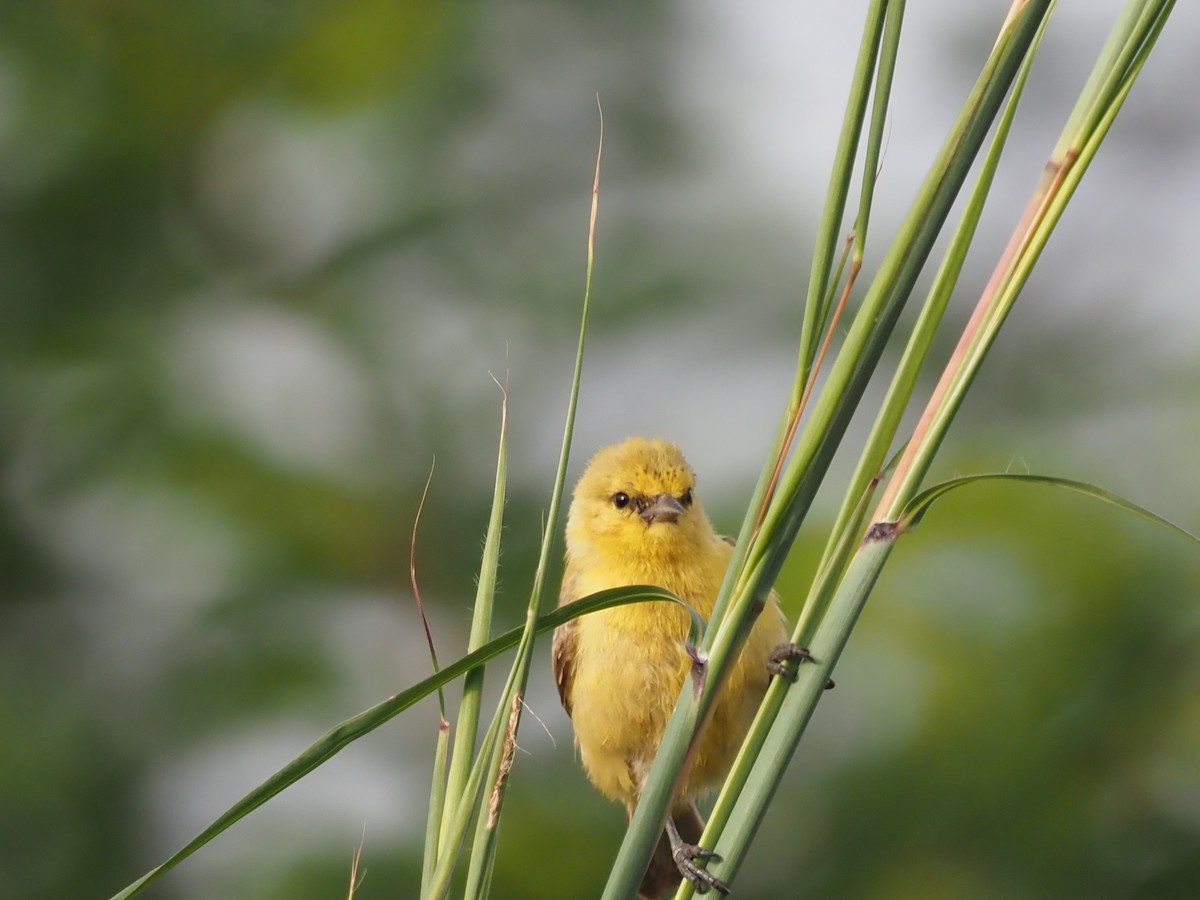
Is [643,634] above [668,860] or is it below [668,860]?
above

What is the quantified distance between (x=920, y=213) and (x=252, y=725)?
3365 mm

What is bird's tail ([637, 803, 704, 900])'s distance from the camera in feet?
10.2

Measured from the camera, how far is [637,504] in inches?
114

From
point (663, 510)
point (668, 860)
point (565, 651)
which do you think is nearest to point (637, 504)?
point (663, 510)

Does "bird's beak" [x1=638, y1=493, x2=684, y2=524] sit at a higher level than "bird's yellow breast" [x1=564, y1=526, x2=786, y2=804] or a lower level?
higher

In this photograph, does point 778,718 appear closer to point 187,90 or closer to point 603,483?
point 603,483

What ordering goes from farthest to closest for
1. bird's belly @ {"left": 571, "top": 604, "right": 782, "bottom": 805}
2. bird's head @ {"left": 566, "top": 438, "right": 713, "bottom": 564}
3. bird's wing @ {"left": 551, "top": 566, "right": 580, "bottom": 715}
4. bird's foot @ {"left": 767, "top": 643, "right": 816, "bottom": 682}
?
bird's wing @ {"left": 551, "top": 566, "right": 580, "bottom": 715}, bird's head @ {"left": 566, "top": 438, "right": 713, "bottom": 564}, bird's belly @ {"left": 571, "top": 604, "right": 782, "bottom": 805}, bird's foot @ {"left": 767, "top": 643, "right": 816, "bottom": 682}

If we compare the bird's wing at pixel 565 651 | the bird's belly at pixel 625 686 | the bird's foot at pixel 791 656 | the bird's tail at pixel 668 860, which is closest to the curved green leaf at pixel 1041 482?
the bird's foot at pixel 791 656

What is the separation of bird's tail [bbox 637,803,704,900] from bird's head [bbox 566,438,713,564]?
0.72 meters

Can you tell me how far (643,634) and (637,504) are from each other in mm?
417

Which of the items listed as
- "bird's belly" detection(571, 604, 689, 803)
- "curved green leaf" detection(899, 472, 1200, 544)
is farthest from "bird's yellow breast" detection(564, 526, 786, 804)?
"curved green leaf" detection(899, 472, 1200, 544)

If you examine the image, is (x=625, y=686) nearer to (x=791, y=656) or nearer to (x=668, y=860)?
(x=668, y=860)

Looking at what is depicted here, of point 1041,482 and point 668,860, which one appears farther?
point 668,860

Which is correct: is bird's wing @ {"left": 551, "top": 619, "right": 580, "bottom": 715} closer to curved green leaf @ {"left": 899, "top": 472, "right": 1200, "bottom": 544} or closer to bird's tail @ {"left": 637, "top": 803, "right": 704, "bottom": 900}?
bird's tail @ {"left": 637, "top": 803, "right": 704, "bottom": 900}
